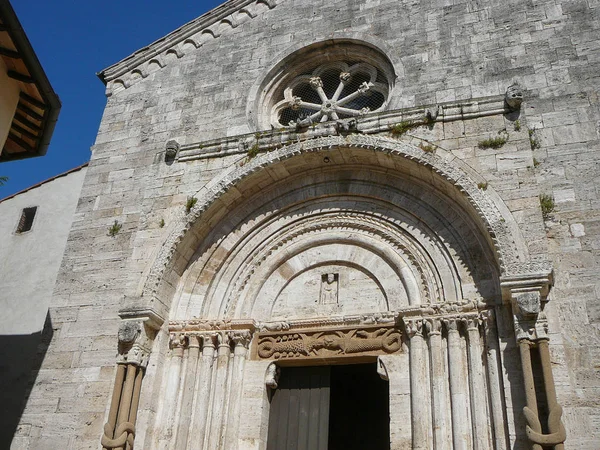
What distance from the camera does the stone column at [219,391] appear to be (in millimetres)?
7090

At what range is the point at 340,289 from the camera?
776 centimetres

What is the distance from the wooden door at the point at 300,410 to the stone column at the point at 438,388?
4.76 ft

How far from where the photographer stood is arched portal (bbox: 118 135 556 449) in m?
6.54

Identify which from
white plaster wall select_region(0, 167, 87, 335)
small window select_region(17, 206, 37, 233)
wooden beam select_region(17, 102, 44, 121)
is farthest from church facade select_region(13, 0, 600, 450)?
small window select_region(17, 206, 37, 233)

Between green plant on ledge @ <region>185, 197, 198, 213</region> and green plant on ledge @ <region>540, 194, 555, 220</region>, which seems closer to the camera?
green plant on ledge @ <region>540, 194, 555, 220</region>

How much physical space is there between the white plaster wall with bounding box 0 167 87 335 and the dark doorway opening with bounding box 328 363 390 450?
5398 mm

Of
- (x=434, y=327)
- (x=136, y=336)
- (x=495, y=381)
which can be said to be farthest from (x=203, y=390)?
(x=495, y=381)

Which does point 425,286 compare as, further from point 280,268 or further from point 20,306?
point 20,306

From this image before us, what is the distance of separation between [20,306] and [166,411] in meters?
5.18

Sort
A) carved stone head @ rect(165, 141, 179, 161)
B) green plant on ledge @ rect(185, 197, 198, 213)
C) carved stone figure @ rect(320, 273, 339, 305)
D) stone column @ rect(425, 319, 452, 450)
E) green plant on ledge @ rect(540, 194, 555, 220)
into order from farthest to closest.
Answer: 1. carved stone head @ rect(165, 141, 179, 161)
2. green plant on ledge @ rect(185, 197, 198, 213)
3. carved stone figure @ rect(320, 273, 339, 305)
4. green plant on ledge @ rect(540, 194, 555, 220)
5. stone column @ rect(425, 319, 452, 450)

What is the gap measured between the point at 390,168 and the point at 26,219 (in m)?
8.09

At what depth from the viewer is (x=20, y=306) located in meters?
11.1

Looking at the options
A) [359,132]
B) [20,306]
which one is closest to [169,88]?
[359,132]

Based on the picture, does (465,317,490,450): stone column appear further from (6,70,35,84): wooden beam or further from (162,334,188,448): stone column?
(6,70,35,84): wooden beam
